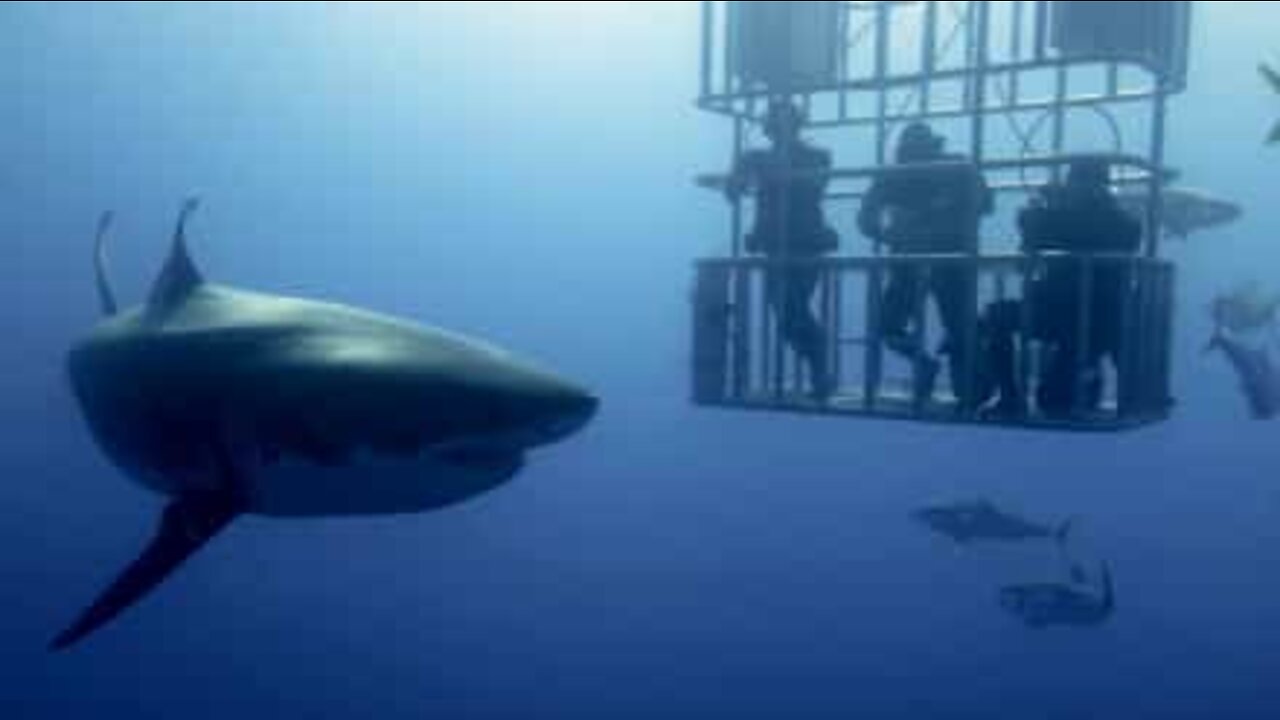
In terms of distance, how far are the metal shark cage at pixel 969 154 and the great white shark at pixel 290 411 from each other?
466 centimetres

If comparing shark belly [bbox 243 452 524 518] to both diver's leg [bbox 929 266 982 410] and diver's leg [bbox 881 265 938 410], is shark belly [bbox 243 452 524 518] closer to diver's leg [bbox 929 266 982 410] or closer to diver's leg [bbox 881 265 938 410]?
diver's leg [bbox 929 266 982 410]

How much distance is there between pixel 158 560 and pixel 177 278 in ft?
3.89

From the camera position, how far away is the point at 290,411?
4.32m

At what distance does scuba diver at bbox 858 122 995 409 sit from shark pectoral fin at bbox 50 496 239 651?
202 inches

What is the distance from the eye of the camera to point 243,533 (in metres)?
52.6

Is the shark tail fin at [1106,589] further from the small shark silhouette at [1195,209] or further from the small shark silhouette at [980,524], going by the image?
the small shark silhouette at [1195,209]

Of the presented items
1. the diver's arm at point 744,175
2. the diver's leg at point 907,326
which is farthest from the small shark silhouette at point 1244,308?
the diver's arm at point 744,175

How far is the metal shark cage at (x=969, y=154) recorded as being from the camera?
8172mm

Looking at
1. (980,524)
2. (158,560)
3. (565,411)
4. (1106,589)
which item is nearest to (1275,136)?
(1106,589)

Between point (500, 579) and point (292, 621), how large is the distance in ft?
36.0

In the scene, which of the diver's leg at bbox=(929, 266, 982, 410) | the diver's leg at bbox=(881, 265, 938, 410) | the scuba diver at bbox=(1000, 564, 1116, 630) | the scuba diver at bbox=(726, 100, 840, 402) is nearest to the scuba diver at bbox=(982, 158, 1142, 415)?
the diver's leg at bbox=(929, 266, 982, 410)

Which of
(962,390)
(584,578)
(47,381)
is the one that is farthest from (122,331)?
(47,381)

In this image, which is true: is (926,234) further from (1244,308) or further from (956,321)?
(1244,308)

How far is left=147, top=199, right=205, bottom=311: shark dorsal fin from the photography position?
5363 mm
